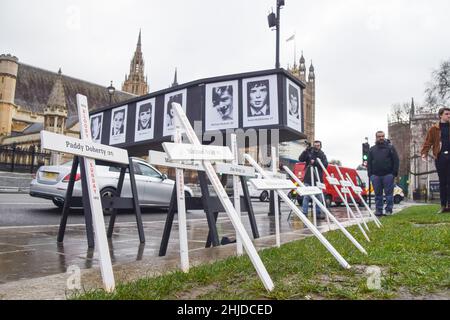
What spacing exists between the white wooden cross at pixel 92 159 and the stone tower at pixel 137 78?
87678mm

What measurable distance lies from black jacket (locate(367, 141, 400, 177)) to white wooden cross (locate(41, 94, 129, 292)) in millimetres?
8273

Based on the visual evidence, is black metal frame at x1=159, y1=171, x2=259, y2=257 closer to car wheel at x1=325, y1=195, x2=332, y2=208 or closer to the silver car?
the silver car

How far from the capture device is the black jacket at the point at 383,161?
9.54 metres

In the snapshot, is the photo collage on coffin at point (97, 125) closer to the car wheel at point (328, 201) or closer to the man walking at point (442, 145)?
the car wheel at point (328, 201)

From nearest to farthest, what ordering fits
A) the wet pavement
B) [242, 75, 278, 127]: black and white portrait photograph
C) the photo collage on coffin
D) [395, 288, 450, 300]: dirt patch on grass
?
1. [395, 288, 450, 300]: dirt patch on grass
2. the wet pavement
3. [242, 75, 278, 127]: black and white portrait photograph
4. the photo collage on coffin

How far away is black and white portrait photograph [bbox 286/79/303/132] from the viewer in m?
9.06

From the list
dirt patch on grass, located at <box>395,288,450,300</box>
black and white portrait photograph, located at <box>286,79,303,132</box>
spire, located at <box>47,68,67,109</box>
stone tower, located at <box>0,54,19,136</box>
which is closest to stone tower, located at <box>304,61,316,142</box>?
spire, located at <box>47,68,67,109</box>

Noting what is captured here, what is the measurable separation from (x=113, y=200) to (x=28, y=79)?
70.4 meters

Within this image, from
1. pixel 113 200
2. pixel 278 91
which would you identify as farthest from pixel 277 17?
pixel 113 200

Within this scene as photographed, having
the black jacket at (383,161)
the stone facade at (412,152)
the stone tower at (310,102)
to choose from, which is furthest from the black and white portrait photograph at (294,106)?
the stone tower at (310,102)

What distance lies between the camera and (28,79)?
65.9 metres

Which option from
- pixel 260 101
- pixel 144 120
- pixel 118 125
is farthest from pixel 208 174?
pixel 118 125
